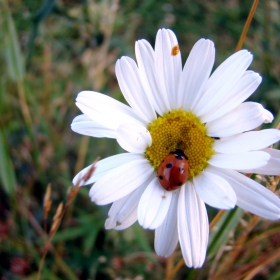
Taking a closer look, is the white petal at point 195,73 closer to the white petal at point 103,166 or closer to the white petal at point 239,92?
the white petal at point 239,92

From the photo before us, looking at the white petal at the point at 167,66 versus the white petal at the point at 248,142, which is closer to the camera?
the white petal at the point at 248,142

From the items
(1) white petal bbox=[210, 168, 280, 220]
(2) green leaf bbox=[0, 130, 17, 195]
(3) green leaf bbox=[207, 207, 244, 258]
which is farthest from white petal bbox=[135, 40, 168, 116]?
(2) green leaf bbox=[0, 130, 17, 195]

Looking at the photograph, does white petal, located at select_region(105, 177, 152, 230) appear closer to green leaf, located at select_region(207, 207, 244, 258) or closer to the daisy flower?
the daisy flower

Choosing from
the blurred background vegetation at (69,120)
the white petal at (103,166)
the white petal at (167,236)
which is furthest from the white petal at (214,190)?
→ the blurred background vegetation at (69,120)

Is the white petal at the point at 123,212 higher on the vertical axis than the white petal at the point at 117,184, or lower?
lower

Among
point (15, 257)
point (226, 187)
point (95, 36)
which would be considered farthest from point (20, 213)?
point (226, 187)

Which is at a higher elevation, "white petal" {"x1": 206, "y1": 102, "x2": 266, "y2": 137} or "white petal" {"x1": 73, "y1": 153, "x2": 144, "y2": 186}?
"white petal" {"x1": 206, "y1": 102, "x2": 266, "y2": 137}

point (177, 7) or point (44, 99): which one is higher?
point (177, 7)

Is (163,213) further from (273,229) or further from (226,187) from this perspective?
(273,229)
